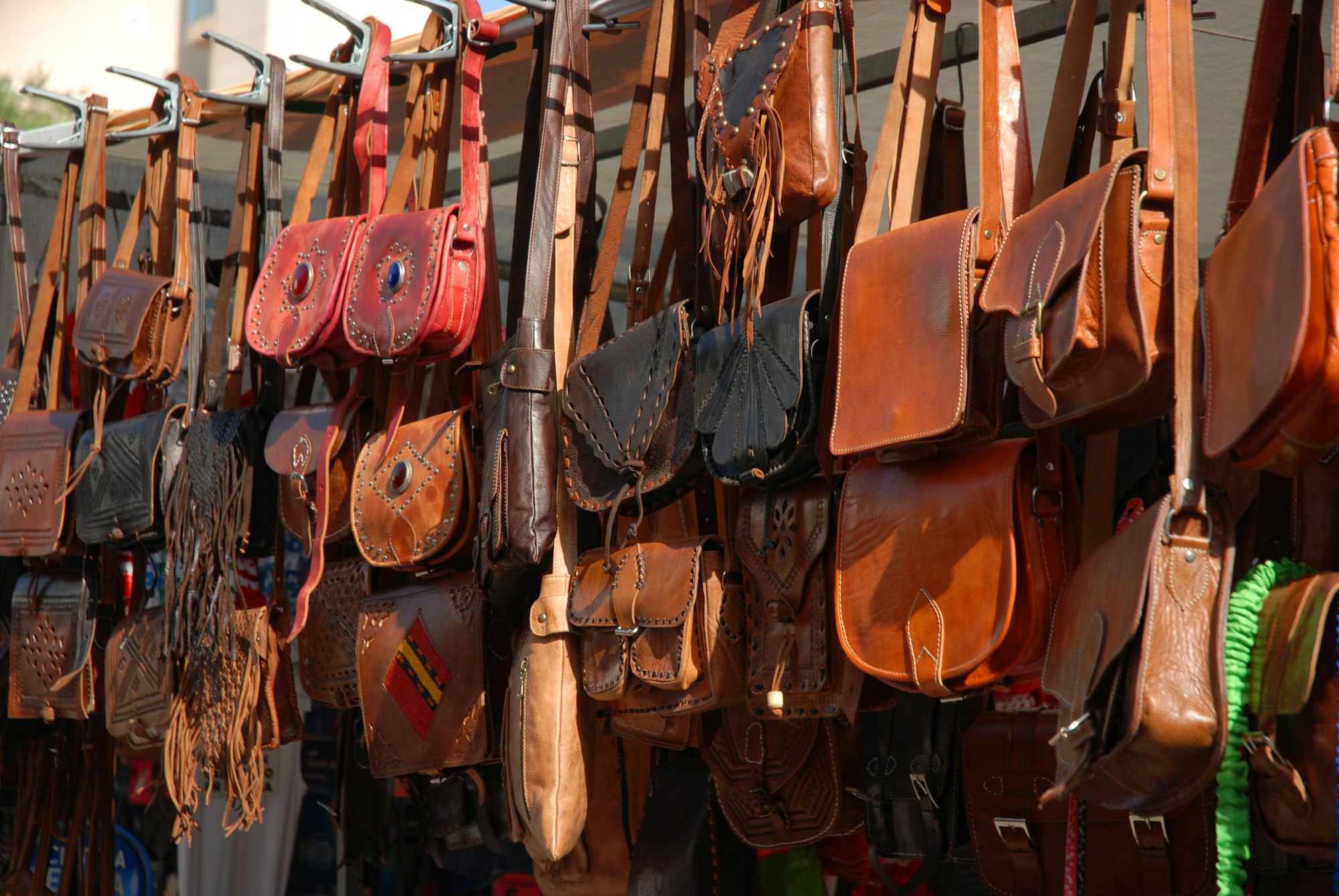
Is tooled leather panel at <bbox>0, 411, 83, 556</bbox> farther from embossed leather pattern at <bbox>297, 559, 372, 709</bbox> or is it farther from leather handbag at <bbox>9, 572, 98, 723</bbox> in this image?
embossed leather pattern at <bbox>297, 559, 372, 709</bbox>

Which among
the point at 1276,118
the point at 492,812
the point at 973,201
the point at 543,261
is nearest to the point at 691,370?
the point at 543,261

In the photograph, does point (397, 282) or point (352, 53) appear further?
point (352, 53)

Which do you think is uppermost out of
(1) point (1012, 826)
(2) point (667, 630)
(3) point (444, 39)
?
(3) point (444, 39)

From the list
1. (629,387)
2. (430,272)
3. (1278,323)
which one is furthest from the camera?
(430,272)

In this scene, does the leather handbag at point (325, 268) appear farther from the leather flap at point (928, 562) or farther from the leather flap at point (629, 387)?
the leather flap at point (928, 562)

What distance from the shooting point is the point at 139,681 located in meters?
2.82

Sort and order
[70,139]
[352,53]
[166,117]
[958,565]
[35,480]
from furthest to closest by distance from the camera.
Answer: [70,139] < [166,117] < [35,480] < [352,53] < [958,565]

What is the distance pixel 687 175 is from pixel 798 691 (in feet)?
2.95

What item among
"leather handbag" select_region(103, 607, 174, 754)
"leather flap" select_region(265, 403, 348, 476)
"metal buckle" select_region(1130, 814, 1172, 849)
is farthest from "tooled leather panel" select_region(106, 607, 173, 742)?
"metal buckle" select_region(1130, 814, 1172, 849)

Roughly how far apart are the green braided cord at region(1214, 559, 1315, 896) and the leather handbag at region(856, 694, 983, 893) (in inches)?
24.9

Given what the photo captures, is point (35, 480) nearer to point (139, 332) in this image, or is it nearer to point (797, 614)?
point (139, 332)

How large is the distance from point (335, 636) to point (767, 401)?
1.23m

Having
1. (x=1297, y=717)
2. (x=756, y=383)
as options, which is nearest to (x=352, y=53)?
(x=756, y=383)

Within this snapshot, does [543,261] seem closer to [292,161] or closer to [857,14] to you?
[857,14]
